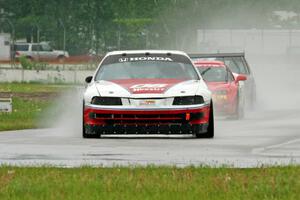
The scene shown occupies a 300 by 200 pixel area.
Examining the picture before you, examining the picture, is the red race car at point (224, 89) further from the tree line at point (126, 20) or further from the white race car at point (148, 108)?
the tree line at point (126, 20)

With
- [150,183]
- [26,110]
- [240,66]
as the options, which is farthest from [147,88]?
[240,66]

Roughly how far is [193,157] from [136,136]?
5.42 meters

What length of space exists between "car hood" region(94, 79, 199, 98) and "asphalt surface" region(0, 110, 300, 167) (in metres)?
0.73

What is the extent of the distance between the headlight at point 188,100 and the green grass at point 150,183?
6464 millimetres

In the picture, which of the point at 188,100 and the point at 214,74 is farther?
the point at 214,74

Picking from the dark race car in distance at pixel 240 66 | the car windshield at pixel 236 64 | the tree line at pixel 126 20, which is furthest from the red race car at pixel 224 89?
the tree line at pixel 126 20

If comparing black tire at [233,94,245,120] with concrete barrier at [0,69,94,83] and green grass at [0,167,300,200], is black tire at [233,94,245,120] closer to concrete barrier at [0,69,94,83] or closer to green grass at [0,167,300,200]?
green grass at [0,167,300,200]

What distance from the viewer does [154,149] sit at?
65.6 feet

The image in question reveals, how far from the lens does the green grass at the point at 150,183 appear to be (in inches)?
518

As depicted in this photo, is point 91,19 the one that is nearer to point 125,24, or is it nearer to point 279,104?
point 125,24

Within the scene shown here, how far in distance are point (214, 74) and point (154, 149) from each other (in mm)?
13713

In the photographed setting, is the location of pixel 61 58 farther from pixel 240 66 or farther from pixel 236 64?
pixel 236 64

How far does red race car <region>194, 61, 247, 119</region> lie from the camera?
1265 inches

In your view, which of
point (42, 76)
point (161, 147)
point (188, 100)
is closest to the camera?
point (161, 147)
